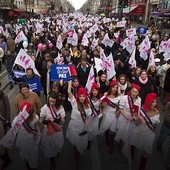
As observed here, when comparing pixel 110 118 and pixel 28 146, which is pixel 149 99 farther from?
pixel 28 146

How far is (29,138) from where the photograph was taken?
500 cm

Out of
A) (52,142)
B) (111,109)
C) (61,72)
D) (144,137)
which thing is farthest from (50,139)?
(61,72)

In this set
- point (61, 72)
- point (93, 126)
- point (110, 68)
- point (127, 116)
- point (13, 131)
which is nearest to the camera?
point (13, 131)

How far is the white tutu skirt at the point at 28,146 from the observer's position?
5.00 m

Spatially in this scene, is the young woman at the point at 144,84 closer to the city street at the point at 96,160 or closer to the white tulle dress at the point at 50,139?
the city street at the point at 96,160

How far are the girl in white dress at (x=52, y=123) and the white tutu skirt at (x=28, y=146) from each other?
0.78ft

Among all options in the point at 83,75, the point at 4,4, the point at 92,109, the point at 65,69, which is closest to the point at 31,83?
the point at 65,69

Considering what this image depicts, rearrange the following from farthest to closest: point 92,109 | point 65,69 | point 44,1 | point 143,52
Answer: point 44,1, point 143,52, point 65,69, point 92,109

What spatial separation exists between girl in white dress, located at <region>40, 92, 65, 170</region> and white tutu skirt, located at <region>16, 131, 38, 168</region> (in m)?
0.24

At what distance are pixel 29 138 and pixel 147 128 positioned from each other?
2057 mm

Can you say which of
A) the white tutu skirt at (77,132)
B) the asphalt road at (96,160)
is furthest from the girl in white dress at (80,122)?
the asphalt road at (96,160)

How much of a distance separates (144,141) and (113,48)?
31.8ft

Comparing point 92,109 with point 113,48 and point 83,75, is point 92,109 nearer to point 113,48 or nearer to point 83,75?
point 83,75

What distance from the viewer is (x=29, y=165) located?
523cm
